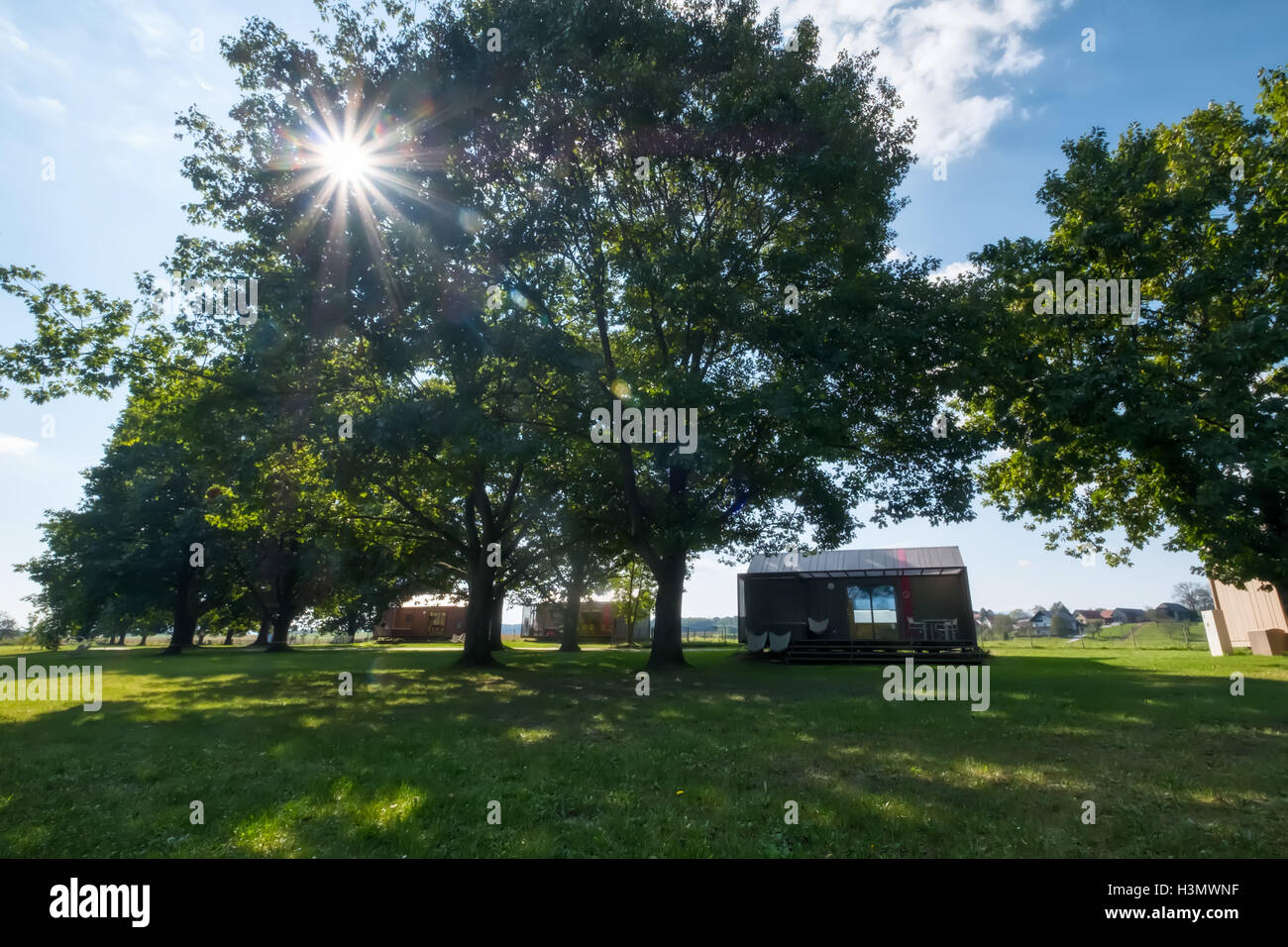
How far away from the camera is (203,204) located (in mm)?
16938

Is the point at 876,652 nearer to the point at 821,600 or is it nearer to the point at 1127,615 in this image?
the point at 821,600

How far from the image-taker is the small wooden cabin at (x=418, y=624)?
7781 centimetres

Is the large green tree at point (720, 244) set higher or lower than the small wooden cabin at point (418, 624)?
higher

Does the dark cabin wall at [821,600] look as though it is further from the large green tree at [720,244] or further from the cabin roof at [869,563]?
the large green tree at [720,244]

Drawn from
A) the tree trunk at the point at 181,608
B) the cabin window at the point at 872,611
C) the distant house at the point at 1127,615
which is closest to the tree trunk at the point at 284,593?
the tree trunk at the point at 181,608

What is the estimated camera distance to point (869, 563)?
31.7 m

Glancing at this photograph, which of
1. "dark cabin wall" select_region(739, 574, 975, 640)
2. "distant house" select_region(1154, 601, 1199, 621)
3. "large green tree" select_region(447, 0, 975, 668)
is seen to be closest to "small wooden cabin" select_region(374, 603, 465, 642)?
"dark cabin wall" select_region(739, 574, 975, 640)

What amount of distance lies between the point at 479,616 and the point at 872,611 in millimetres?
19477

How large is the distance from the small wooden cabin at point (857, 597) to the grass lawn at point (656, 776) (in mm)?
15270

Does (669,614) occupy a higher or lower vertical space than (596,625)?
higher

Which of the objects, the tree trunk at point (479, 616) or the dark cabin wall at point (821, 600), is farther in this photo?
the dark cabin wall at point (821, 600)

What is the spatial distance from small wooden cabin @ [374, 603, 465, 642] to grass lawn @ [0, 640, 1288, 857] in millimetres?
67081

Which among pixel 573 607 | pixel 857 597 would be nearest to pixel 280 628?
pixel 573 607

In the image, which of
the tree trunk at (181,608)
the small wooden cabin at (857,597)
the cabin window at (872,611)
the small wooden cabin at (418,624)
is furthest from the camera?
the small wooden cabin at (418,624)
